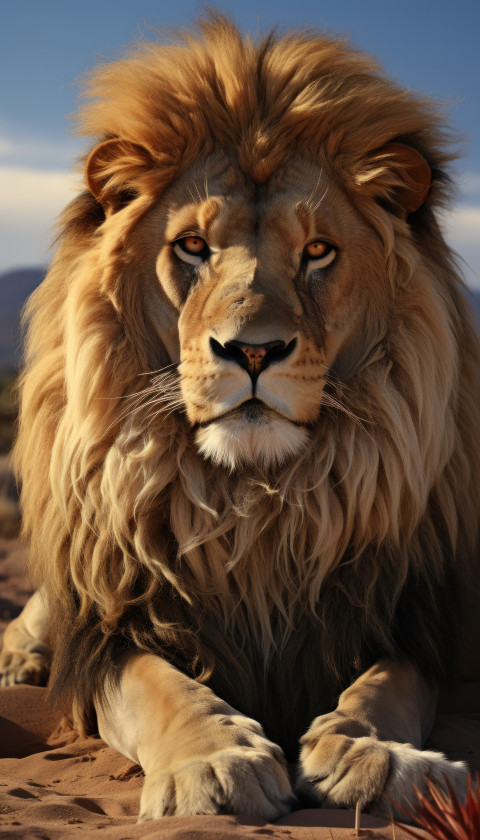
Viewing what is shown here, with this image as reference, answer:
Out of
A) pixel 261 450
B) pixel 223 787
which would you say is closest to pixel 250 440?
pixel 261 450

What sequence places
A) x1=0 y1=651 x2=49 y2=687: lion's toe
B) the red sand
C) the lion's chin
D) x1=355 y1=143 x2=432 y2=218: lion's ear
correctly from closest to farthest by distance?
the red sand, the lion's chin, x1=355 y1=143 x2=432 y2=218: lion's ear, x1=0 y1=651 x2=49 y2=687: lion's toe

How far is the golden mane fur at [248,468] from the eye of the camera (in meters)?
2.97

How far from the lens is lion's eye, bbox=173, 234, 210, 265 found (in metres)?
2.98

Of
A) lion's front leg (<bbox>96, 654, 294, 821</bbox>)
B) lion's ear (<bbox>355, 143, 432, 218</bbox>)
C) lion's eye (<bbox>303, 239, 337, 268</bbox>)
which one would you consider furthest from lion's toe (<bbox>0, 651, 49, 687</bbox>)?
lion's ear (<bbox>355, 143, 432, 218</bbox>)

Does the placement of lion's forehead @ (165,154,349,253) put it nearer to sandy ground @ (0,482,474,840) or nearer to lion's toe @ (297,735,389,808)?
lion's toe @ (297,735,389,808)

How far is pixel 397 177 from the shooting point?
122 inches

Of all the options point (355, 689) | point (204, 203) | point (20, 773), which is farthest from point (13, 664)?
point (204, 203)

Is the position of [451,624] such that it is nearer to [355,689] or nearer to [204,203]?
[355,689]

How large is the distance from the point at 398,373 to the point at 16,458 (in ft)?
4.35

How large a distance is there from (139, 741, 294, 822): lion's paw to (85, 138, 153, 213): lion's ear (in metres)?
1.70

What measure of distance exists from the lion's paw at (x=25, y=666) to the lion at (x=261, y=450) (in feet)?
2.83

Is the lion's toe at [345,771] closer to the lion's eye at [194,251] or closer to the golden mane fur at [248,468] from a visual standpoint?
the golden mane fur at [248,468]

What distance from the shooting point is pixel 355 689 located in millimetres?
2760

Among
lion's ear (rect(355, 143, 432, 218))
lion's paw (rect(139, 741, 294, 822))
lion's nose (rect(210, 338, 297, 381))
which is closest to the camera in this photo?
lion's paw (rect(139, 741, 294, 822))
